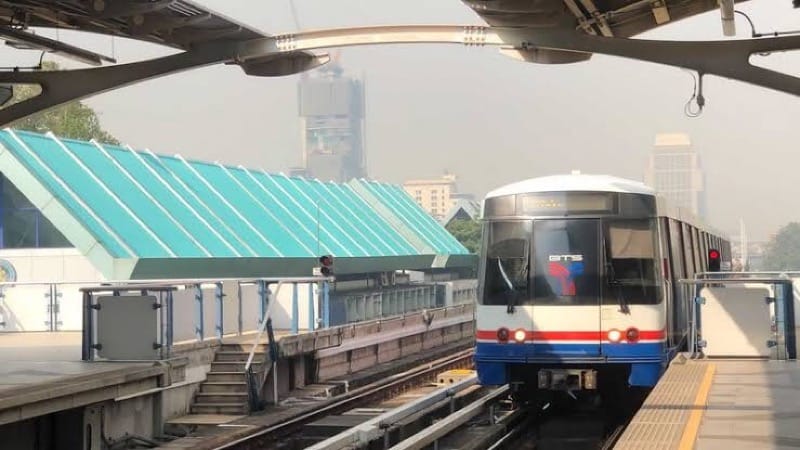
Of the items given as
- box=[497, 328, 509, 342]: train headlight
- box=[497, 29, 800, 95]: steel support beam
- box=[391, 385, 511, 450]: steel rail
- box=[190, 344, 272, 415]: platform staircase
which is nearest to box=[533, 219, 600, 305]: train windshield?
box=[497, 328, 509, 342]: train headlight

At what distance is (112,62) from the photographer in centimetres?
Result: 1555

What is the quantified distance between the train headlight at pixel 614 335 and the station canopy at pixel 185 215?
43.8 ft

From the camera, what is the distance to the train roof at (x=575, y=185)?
13.7m

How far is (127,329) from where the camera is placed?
47.5ft

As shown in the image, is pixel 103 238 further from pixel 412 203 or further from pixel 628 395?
pixel 412 203

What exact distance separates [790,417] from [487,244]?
498cm

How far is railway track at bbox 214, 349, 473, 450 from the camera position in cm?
1359

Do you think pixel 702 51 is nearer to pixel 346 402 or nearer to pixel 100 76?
pixel 346 402

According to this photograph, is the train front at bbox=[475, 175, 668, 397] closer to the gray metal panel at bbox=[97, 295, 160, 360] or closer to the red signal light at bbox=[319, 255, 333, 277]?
the gray metal panel at bbox=[97, 295, 160, 360]

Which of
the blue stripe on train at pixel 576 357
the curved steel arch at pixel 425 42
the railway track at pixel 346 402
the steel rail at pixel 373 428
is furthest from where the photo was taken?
the railway track at pixel 346 402

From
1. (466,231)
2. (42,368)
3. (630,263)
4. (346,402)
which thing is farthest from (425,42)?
(466,231)

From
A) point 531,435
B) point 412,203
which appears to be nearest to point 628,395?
point 531,435

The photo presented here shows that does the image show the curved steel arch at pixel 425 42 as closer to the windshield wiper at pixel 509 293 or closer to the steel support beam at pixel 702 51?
the steel support beam at pixel 702 51

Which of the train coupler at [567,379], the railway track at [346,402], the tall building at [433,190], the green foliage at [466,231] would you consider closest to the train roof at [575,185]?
the train coupler at [567,379]
